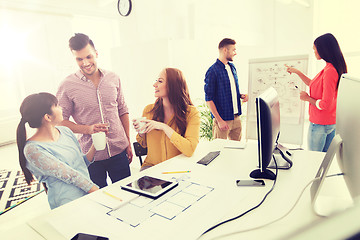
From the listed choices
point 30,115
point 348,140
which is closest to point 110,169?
point 30,115

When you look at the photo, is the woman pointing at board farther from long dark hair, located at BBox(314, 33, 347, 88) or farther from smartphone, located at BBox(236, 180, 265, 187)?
smartphone, located at BBox(236, 180, 265, 187)

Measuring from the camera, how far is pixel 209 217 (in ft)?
2.99

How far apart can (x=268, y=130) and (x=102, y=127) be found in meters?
1.18

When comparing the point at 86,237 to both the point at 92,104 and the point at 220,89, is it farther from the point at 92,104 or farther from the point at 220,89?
the point at 220,89

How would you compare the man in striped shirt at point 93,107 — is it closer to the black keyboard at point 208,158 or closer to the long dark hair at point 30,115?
the long dark hair at point 30,115

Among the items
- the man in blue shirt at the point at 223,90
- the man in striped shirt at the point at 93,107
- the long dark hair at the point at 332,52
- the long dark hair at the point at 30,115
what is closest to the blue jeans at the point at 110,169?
the man in striped shirt at the point at 93,107

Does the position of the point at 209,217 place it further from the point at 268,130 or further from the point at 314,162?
the point at 314,162

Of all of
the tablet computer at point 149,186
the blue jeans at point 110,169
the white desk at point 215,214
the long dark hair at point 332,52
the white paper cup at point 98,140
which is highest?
the long dark hair at point 332,52

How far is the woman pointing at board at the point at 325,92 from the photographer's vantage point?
1.96 metres

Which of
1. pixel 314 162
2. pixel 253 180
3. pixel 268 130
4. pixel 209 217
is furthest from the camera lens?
pixel 314 162

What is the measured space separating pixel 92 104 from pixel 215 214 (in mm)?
1257

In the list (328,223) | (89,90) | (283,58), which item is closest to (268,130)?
(328,223)

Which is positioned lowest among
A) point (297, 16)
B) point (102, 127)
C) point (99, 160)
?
point (99, 160)

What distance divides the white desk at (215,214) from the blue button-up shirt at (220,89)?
1.43 meters
